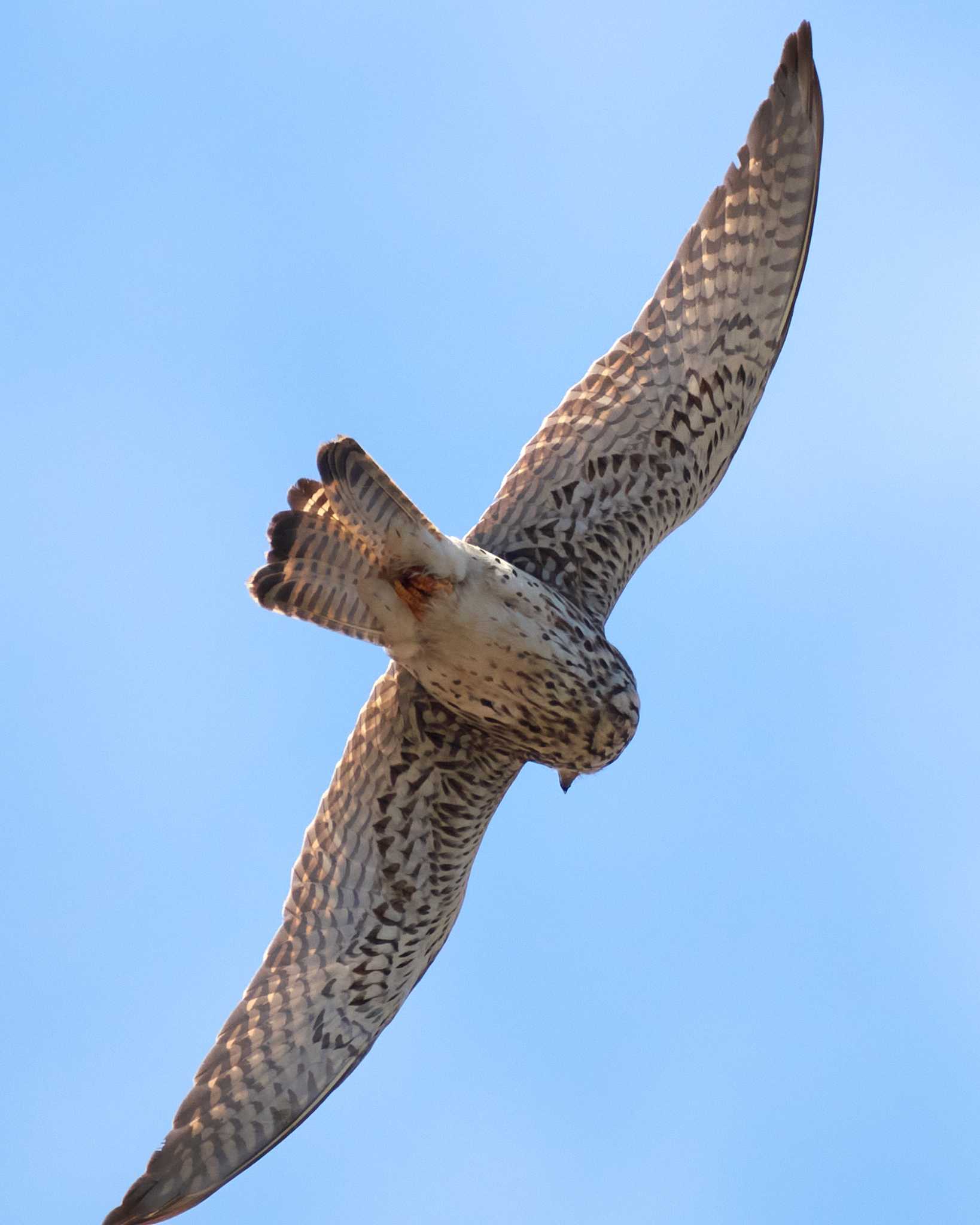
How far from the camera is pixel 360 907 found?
9.19m

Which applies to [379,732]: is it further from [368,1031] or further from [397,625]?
[368,1031]

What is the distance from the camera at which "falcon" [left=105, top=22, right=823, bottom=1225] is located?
8531mm

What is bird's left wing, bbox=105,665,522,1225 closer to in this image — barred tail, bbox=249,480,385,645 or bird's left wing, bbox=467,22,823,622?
barred tail, bbox=249,480,385,645

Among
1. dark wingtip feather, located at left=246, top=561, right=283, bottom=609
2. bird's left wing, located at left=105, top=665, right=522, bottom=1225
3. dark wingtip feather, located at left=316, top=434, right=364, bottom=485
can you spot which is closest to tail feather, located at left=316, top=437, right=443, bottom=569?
dark wingtip feather, located at left=316, top=434, right=364, bottom=485

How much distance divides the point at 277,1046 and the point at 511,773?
157 cm

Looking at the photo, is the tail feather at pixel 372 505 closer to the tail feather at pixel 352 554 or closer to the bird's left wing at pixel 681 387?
the tail feather at pixel 352 554

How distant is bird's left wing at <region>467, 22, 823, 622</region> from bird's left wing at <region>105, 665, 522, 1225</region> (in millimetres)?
897

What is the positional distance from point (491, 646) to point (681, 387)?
162cm

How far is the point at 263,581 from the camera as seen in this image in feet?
26.7

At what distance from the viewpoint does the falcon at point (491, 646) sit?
853cm

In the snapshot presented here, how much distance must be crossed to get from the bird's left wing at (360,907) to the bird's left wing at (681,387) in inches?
35.3

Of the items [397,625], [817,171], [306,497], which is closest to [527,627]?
[397,625]

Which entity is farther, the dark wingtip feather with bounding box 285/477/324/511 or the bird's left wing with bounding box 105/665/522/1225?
the bird's left wing with bounding box 105/665/522/1225

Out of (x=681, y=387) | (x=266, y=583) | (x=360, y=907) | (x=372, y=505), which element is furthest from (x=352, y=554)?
(x=681, y=387)
